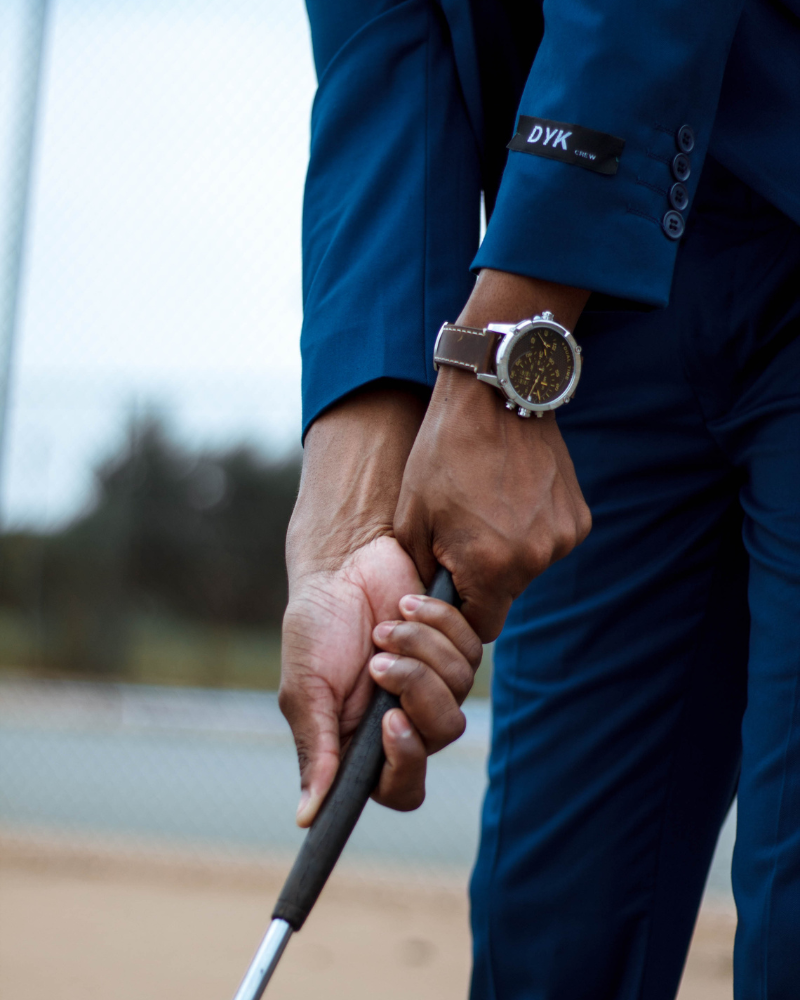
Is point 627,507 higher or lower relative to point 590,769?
higher

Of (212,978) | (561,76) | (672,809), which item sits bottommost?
(212,978)

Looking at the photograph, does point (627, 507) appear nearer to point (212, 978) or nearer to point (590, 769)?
point (590, 769)

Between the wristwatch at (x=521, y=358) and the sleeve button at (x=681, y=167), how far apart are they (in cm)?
12

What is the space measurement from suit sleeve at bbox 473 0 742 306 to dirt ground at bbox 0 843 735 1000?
1.28 metres

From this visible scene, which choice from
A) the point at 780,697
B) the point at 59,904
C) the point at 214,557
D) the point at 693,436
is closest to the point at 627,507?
the point at 693,436

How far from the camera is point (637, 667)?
31.8 inches

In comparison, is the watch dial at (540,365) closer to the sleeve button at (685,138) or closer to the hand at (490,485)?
the hand at (490,485)

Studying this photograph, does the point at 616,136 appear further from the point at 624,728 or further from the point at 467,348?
the point at 624,728

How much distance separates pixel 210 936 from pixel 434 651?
1377 millimetres

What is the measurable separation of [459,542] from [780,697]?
24 cm

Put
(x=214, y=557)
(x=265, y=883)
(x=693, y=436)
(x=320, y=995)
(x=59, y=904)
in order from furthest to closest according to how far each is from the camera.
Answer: (x=214, y=557) < (x=265, y=883) < (x=59, y=904) < (x=320, y=995) < (x=693, y=436)

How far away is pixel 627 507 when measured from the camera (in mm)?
803

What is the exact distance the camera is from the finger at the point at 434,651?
62 centimetres

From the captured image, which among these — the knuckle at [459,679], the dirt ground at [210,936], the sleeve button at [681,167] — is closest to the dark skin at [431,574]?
the knuckle at [459,679]
